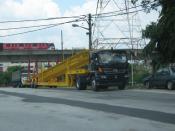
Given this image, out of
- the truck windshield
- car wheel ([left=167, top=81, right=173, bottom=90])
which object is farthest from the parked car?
the truck windshield

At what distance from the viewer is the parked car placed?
126ft

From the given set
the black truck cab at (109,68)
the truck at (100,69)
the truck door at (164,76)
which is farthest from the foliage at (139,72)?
the black truck cab at (109,68)

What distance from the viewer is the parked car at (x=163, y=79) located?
38406 millimetres

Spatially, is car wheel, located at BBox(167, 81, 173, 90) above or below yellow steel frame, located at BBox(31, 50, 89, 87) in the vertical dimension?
below

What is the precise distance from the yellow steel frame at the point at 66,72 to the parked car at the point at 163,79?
15.8ft

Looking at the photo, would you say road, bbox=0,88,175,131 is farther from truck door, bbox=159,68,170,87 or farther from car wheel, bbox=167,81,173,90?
truck door, bbox=159,68,170,87

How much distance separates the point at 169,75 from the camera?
39.0 meters

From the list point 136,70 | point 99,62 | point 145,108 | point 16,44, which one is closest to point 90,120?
point 145,108

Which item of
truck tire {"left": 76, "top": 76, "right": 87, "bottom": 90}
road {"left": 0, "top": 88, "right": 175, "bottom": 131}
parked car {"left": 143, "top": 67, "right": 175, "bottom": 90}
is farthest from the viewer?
truck tire {"left": 76, "top": 76, "right": 87, "bottom": 90}

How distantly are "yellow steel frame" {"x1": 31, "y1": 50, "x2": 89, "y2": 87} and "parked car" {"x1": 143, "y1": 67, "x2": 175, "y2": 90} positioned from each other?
4.81 metres

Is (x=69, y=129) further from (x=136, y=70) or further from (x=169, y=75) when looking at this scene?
(x=136, y=70)

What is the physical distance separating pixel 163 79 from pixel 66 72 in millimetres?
10218

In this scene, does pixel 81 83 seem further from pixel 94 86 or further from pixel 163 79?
pixel 163 79

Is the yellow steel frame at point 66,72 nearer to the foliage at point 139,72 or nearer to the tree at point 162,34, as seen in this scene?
the tree at point 162,34
